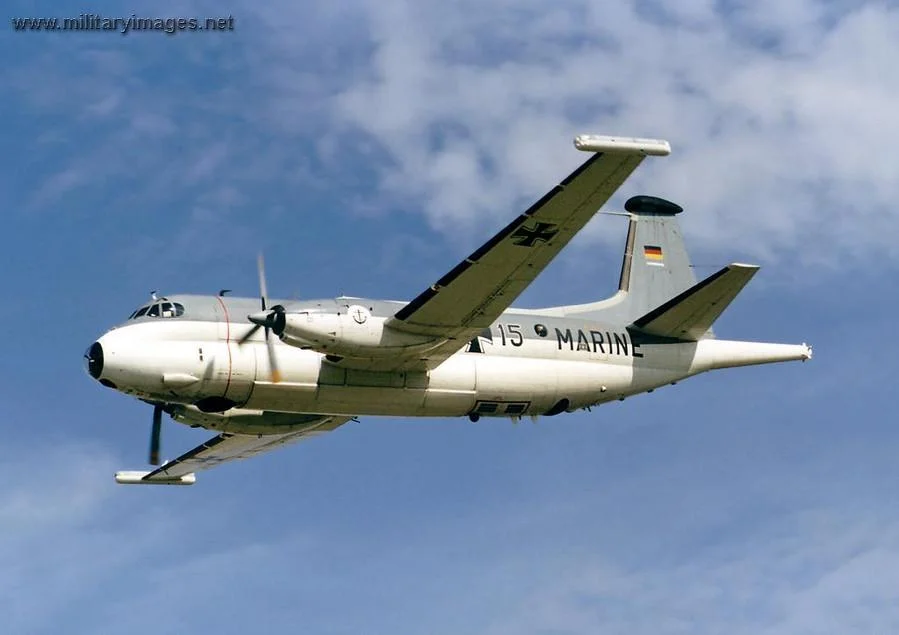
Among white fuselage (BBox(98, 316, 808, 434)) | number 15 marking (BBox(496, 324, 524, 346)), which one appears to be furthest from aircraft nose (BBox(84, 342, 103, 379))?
number 15 marking (BBox(496, 324, 524, 346))

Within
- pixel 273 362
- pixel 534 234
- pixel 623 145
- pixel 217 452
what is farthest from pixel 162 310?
pixel 623 145

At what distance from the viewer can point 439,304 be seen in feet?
109

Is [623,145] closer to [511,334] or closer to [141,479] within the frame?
[511,334]

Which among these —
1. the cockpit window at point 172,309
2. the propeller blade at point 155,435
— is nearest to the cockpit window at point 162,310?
the cockpit window at point 172,309

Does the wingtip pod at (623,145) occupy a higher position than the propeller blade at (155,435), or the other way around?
the wingtip pod at (623,145)

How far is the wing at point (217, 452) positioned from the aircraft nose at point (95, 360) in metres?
6.03

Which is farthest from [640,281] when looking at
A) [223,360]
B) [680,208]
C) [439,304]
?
[223,360]

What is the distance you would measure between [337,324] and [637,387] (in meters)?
9.19

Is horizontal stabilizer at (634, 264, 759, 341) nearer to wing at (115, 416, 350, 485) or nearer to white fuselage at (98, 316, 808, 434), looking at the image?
white fuselage at (98, 316, 808, 434)

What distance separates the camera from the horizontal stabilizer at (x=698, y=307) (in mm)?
36188

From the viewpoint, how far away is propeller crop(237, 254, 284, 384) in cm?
3272

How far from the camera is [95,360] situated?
3334cm

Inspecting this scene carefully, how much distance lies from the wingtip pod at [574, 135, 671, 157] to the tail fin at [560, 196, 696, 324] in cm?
1132

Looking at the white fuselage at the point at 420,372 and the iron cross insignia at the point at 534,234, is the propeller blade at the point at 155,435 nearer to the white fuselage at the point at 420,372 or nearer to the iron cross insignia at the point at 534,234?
the white fuselage at the point at 420,372
